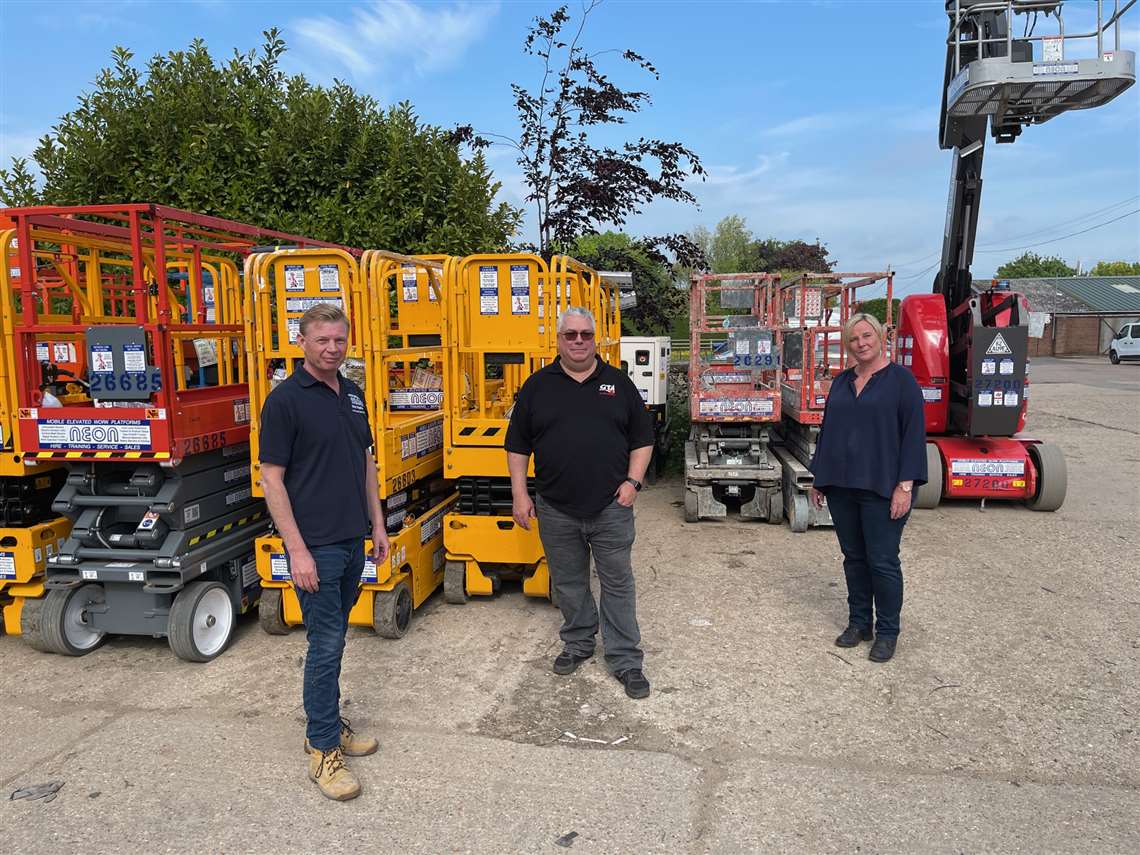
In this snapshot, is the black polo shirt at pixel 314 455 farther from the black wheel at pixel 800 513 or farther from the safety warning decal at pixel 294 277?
the black wheel at pixel 800 513

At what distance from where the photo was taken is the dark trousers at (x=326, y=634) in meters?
3.32

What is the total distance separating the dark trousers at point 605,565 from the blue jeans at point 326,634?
50.7 inches

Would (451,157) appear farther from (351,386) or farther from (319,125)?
(351,386)

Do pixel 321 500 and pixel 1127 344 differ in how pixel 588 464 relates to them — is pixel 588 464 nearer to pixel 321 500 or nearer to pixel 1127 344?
pixel 321 500

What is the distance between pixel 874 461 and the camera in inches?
177

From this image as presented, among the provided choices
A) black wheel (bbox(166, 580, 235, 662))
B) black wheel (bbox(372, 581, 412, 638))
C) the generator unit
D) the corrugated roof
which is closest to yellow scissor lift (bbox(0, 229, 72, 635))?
black wheel (bbox(166, 580, 235, 662))

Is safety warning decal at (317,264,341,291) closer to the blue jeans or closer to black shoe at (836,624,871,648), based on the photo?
the blue jeans

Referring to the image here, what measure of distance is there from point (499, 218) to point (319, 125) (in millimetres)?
2417

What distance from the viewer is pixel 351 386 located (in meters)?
3.62

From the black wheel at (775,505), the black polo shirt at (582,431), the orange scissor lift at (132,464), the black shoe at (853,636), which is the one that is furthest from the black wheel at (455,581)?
the black wheel at (775,505)

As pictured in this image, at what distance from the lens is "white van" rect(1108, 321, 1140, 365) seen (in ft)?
113

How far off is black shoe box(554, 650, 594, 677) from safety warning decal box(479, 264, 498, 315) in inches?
96.7

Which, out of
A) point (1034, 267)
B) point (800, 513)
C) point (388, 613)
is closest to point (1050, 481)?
point (800, 513)

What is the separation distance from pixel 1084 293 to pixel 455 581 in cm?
5052
